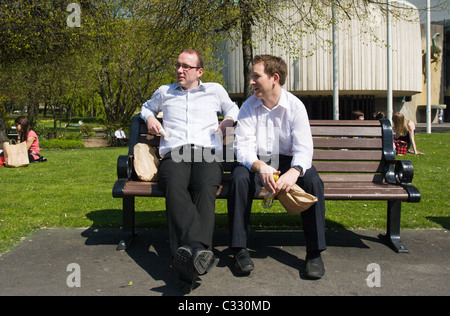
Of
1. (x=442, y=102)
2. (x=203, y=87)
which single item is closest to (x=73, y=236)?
(x=203, y=87)

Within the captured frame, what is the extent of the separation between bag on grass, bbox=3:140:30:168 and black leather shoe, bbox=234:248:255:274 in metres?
9.11

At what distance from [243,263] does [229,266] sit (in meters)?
0.28

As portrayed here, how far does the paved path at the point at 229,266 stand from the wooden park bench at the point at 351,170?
27cm

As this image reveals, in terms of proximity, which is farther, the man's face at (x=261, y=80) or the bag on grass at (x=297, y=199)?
the man's face at (x=261, y=80)

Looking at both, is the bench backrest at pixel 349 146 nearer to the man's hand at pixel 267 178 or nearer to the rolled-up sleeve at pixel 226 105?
the rolled-up sleeve at pixel 226 105

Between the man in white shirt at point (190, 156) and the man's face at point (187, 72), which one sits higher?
the man's face at point (187, 72)

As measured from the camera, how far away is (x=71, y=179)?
942cm

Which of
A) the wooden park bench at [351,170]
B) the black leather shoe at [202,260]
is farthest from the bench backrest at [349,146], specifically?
the black leather shoe at [202,260]

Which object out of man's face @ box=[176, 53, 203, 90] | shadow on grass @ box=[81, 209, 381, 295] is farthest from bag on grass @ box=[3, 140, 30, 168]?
man's face @ box=[176, 53, 203, 90]

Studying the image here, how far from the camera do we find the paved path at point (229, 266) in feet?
11.3

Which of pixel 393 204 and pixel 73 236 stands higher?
pixel 393 204

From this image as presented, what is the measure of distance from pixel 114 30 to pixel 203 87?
18336 millimetres

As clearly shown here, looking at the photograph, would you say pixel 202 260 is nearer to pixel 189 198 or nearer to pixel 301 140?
pixel 189 198
